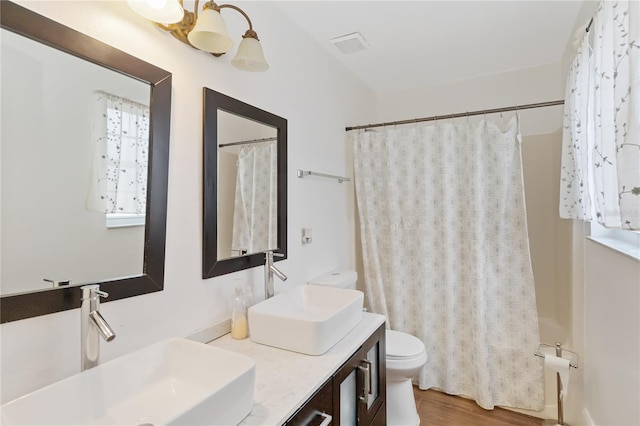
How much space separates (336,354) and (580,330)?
1.56m

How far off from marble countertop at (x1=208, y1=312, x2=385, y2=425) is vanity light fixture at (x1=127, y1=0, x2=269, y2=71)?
1.16 m

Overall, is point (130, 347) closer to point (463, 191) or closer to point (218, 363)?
point (218, 363)

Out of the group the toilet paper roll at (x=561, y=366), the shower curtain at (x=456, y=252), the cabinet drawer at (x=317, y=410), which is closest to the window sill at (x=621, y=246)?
the shower curtain at (x=456, y=252)

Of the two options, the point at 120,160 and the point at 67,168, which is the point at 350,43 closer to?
the point at 120,160

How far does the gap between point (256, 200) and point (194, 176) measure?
1.25ft

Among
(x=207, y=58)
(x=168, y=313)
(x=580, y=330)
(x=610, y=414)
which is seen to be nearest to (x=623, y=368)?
(x=610, y=414)

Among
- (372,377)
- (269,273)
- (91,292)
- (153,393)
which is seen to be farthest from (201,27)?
(372,377)

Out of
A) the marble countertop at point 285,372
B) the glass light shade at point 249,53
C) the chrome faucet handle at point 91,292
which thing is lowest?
the marble countertop at point 285,372

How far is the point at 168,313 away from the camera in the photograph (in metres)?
1.17

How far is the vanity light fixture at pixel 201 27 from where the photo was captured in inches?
40.3

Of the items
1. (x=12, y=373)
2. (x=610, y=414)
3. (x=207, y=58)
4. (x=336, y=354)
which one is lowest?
(x=610, y=414)

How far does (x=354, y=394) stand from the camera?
1.29 meters

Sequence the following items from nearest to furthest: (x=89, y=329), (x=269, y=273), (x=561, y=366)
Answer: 1. (x=89, y=329)
2. (x=269, y=273)
3. (x=561, y=366)

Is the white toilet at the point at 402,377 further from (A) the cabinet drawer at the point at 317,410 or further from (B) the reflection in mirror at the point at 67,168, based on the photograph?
(B) the reflection in mirror at the point at 67,168
